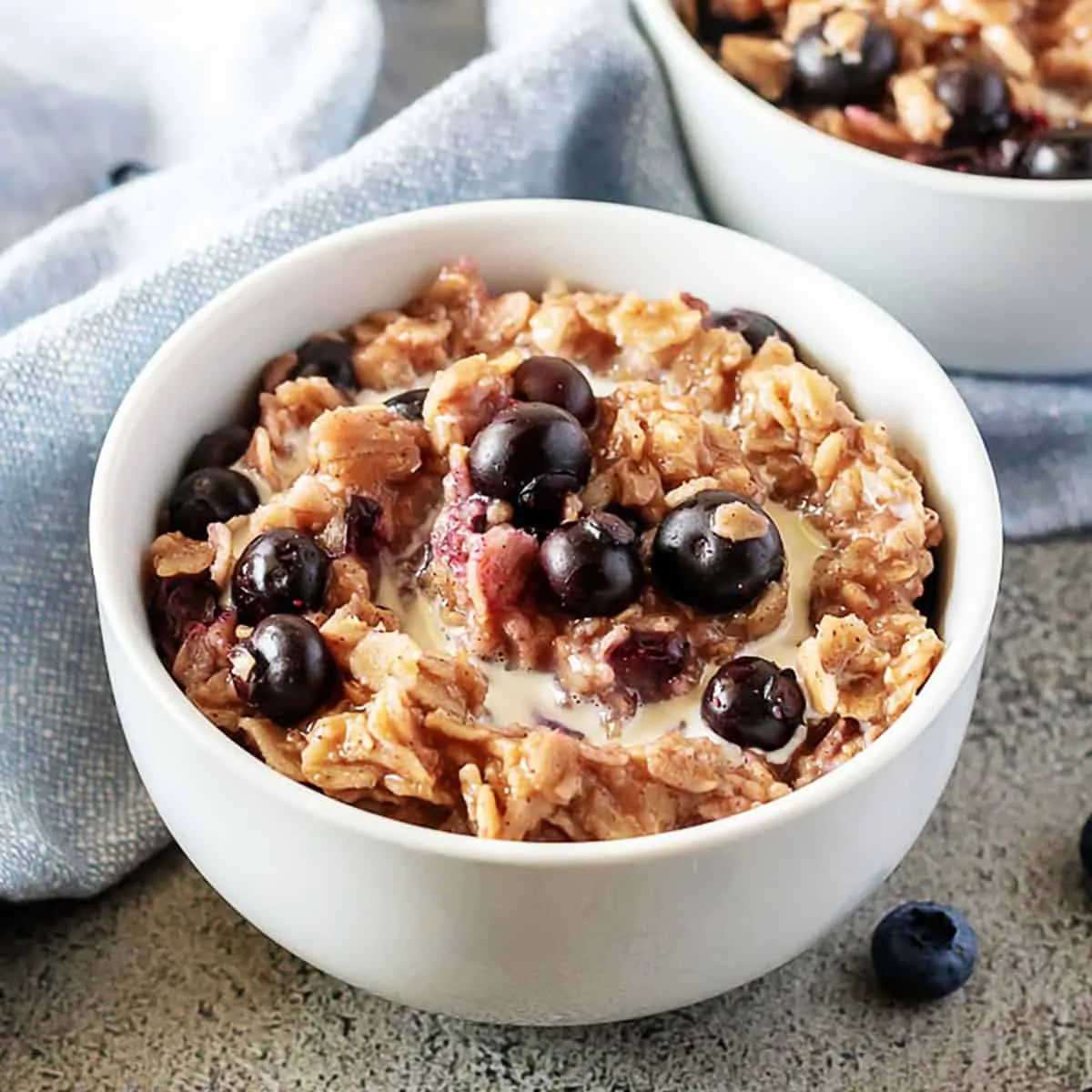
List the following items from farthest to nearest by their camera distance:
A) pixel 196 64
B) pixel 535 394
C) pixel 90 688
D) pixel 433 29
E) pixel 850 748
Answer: pixel 433 29 → pixel 196 64 → pixel 90 688 → pixel 535 394 → pixel 850 748

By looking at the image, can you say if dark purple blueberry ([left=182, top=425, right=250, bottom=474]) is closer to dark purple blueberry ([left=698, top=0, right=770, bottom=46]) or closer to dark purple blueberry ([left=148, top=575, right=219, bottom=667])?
dark purple blueberry ([left=148, top=575, right=219, bottom=667])

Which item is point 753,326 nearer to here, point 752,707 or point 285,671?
point 752,707

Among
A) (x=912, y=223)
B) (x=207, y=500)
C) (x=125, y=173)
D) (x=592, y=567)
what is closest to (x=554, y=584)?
(x=592, y=567)

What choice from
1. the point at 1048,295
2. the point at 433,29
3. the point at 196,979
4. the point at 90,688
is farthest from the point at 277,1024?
the point at 433,29

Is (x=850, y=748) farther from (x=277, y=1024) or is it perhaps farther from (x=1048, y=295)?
(x=1048, y=295)

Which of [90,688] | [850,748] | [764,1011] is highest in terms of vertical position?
[850,748]

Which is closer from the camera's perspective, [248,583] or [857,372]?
[248,583]
